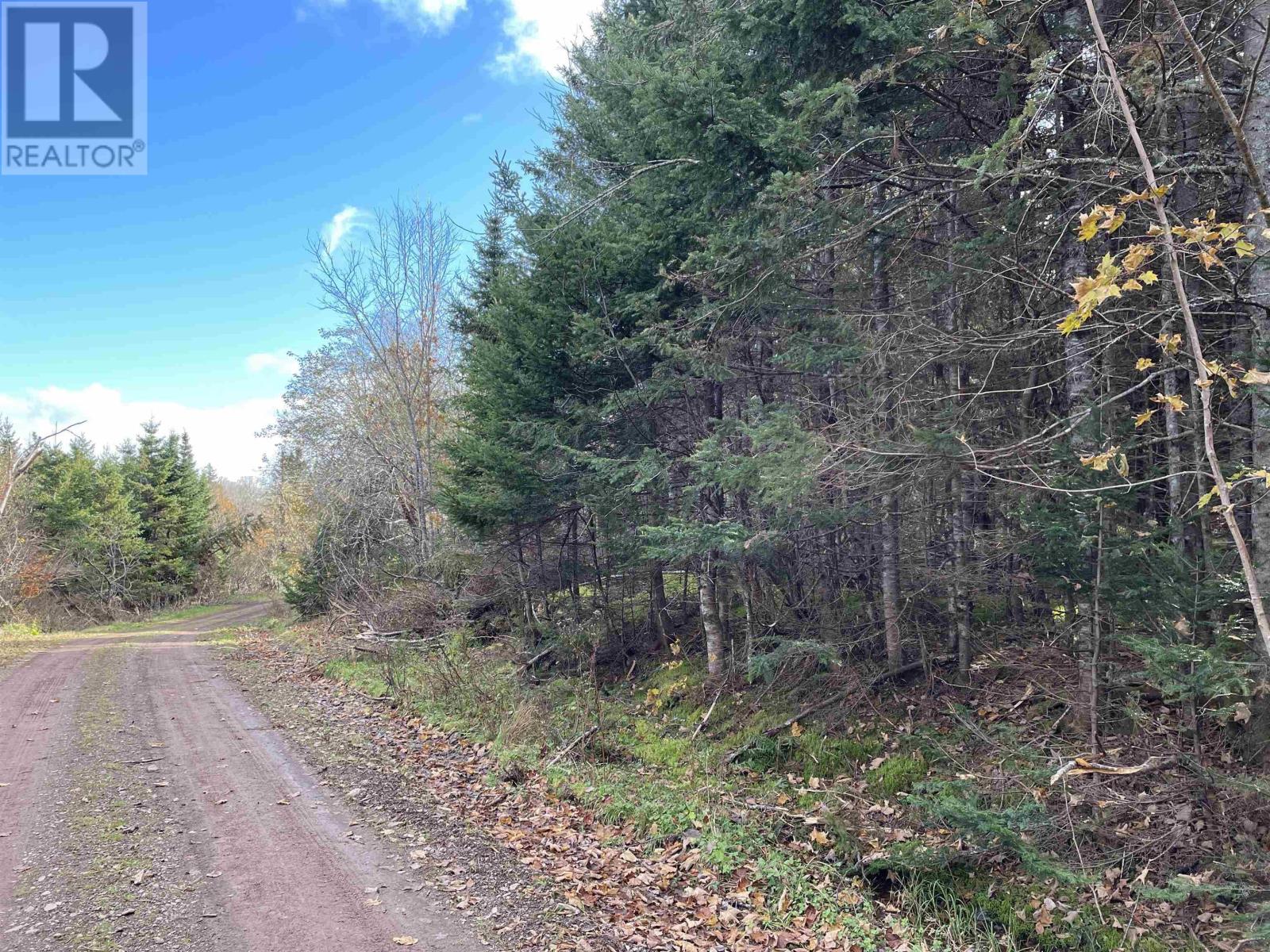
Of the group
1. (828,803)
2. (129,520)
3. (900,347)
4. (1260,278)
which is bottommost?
(828,803)

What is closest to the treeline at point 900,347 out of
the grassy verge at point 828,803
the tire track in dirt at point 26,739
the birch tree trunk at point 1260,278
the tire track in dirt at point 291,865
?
the birch tree trunk at point 1260,278

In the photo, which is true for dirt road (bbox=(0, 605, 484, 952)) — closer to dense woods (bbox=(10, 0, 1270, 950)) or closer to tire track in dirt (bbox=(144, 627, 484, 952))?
tire track in dirt (bbox=(144, 627, 484, 952))

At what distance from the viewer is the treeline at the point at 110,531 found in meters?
24.9

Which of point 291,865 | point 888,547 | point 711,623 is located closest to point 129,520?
point 711,623

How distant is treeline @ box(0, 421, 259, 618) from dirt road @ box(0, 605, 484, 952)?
67.5ft

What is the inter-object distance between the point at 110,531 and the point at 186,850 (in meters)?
28.1

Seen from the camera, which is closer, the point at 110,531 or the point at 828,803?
the point at 828,803

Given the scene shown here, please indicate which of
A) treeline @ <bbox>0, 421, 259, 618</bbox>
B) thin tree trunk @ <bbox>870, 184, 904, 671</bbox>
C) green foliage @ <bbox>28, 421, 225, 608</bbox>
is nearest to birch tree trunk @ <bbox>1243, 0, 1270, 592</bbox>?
thin tree trunk @ <bbox>870, 184, 904, 671</bbox>

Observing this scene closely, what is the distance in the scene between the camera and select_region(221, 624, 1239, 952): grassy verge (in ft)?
15.5

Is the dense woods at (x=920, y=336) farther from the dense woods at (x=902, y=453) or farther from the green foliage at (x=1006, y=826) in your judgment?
the green foliage at (x=1006, y=826)

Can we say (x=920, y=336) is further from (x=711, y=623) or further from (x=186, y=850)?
(x=186, y=850)

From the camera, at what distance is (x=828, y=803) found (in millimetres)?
6473

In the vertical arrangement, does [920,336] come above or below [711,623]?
above

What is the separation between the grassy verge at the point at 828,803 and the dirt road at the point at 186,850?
183 centimetres
